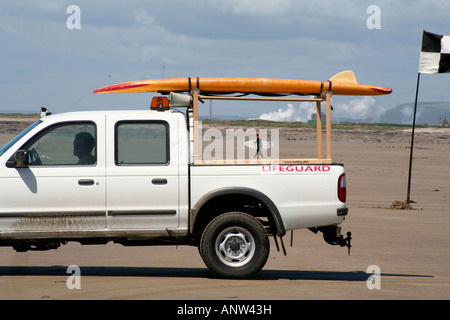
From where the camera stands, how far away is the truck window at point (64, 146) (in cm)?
856

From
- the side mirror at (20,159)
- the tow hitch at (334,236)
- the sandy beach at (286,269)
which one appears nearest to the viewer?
the sandy beach at (286,269)

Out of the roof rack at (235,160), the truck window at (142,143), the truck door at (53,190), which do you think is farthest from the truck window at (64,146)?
the roof rack at (235,160)

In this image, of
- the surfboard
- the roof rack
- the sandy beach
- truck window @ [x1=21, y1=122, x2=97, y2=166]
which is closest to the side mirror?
truck window @ [x1=21, y1=122, x2=97, y2=166]

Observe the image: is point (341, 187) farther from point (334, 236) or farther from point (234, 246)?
point (234, 246)

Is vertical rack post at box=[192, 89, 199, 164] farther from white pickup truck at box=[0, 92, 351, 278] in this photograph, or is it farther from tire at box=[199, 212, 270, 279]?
tire at box=[199, 212, 270, 279]

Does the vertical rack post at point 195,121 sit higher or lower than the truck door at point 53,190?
higher

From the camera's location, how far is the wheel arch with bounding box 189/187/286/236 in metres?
8.62

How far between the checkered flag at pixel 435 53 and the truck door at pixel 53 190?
9.87 m

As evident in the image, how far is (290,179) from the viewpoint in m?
8.73

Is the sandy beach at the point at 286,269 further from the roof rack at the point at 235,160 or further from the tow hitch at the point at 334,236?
the roof rack at the point at 235,160

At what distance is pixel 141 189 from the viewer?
8.54m

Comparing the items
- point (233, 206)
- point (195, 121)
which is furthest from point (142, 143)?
point (233, 206)

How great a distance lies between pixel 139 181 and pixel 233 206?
1283 millimetres
